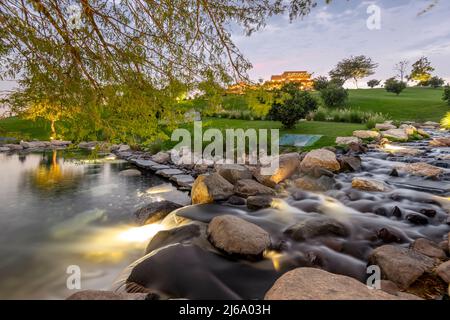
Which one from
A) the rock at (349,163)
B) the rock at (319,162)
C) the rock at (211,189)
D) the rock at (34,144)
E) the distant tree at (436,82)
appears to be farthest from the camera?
the distant tree at (436,82)

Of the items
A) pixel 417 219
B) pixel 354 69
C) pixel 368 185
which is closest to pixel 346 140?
pixel 368 185

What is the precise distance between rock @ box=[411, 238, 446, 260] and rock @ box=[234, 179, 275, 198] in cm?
397

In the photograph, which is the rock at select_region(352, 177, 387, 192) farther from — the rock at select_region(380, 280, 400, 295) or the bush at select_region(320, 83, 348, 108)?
the bush at select_region(320, 83, 348, 108)

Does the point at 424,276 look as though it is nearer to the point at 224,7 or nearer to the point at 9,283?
the point at 224,7

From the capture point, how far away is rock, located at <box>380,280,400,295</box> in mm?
3371

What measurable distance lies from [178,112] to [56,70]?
177 cm

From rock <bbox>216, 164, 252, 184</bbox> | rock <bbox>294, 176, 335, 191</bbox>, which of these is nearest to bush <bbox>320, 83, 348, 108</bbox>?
rock <bbox>294, 176, 335, 191</bbox>

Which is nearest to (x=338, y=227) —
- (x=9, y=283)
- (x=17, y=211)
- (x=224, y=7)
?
(x=224, y=7)

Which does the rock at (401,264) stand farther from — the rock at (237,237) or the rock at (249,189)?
the rock at (249,189)

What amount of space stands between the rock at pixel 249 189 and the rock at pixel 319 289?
4.71 metres

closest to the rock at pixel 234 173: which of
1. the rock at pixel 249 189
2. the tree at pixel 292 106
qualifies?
the rock at pixel 249 189

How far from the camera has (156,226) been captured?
6414 mm

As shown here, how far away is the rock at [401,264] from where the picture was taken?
356 cm

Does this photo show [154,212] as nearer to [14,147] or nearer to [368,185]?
[368,185]
